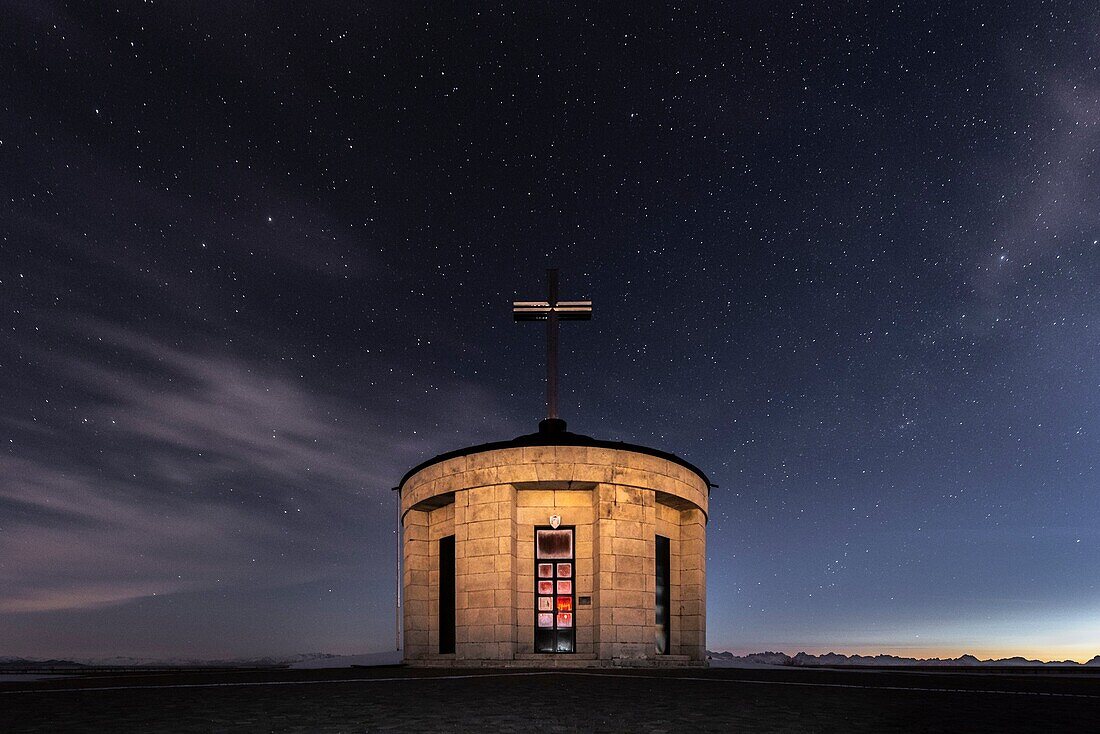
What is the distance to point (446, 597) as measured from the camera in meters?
26.3

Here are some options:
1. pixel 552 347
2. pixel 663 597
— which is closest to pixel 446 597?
pixel 663 597

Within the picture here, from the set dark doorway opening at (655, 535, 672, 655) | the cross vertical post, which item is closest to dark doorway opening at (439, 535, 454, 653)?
the cross vertical post

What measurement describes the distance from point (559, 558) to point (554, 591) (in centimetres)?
100

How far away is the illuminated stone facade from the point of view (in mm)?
22859

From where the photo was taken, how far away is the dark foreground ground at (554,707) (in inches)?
283

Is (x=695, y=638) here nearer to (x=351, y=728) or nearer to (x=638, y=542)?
(x=638, y=542)

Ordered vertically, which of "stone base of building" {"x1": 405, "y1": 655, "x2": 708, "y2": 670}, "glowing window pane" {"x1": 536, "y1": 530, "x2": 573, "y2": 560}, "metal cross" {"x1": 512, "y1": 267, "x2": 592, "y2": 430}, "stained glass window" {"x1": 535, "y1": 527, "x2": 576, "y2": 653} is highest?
"metal cross" {"x1": 512, "y1": 267, "x2": 592, "y2": 430}

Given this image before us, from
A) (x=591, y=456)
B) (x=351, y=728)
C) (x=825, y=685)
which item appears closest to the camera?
(x=351, y=728)

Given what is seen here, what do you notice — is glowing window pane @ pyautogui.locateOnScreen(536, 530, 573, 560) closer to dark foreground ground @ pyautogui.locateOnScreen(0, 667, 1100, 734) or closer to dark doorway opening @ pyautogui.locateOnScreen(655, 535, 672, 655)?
dark doorway opening @ pyautogui.locateOnScreen(655, 535, 672, 655)

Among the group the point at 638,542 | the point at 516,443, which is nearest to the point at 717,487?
the point at 638,542

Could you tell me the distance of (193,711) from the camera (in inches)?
332

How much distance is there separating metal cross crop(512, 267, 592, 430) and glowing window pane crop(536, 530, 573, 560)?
164 inches

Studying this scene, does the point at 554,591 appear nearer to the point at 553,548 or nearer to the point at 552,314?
the point at 553,548

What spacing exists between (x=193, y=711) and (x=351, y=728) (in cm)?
256
